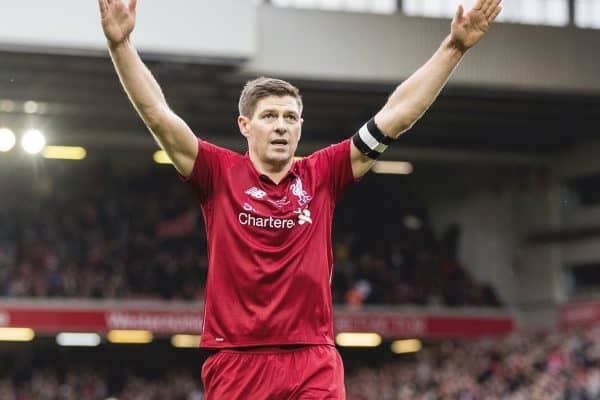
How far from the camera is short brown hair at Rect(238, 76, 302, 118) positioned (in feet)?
17.7

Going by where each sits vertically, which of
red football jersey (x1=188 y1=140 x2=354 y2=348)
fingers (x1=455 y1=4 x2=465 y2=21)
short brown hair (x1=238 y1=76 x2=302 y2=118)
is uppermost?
fingers (x1=455 y1=4 x2=465 y2=21)

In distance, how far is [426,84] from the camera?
5.54 metres

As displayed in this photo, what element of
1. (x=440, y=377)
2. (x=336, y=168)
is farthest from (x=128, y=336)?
(x=336, y=168)

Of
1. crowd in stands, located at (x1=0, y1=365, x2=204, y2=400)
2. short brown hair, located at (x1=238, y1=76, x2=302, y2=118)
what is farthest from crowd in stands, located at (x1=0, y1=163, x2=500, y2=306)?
short brown hair, located at (x1=238, y1=76, x2=302, y2=118)

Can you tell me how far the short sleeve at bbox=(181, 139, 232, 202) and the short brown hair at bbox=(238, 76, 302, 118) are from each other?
0.23 metres

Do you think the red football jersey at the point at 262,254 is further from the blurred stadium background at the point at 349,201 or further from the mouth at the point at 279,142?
the blurred stadium background at the point at 349,201

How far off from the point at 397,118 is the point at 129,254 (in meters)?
26.5

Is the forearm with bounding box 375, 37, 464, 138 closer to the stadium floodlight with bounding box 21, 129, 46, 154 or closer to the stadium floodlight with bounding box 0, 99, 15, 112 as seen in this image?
the stadium floodlight with bounding box 0, 99, 15, 112

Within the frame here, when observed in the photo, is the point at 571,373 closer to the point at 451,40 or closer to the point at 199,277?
the point at 199,277

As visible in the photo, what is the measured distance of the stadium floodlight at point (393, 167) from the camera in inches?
1367

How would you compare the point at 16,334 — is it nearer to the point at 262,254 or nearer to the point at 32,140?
the point at 32,140

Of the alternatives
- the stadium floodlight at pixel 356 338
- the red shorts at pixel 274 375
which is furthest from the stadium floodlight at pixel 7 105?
the red shorts at pixel 274 375

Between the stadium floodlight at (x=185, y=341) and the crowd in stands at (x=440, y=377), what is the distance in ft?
2.37

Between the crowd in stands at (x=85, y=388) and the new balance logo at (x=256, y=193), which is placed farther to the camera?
the crowd in stands at (x=85, y=388)
